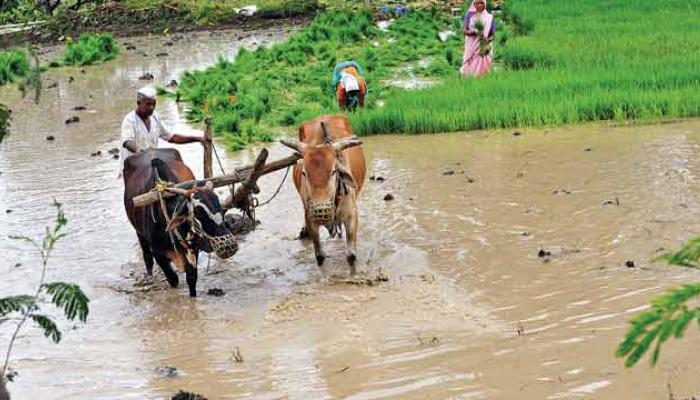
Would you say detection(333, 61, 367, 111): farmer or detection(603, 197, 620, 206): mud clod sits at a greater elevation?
detection(333, 61, 367, 111): farmer

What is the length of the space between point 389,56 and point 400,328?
38.6ft

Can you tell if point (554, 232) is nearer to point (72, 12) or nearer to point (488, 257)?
point (488, 257)

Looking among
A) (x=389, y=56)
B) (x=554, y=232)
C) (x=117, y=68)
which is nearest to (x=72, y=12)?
(x=117, y=68)

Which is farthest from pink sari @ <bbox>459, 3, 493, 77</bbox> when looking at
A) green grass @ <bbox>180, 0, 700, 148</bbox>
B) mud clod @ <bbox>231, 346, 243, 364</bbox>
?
mud clod @ <bbox>231, 346, 243, 364</bbox>

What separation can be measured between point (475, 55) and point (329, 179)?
7972 mm

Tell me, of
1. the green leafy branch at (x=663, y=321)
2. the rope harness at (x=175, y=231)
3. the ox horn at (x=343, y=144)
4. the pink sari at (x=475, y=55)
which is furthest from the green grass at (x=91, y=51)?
the green leafy branch at (x=663, y=321)

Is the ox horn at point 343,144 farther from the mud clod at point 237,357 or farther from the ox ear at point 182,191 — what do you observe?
the mud clod at point 237,357

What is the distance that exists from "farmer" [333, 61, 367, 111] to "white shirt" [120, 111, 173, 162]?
13.9ft

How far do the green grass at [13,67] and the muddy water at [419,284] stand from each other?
7.46 feet

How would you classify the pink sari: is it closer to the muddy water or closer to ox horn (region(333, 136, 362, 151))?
the muddy water

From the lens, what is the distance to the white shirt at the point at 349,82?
39.0 feet

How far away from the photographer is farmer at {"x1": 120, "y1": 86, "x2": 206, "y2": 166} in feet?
24.9

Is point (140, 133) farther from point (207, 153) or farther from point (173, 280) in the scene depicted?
point (173, 280)

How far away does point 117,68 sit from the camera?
21.2 m
